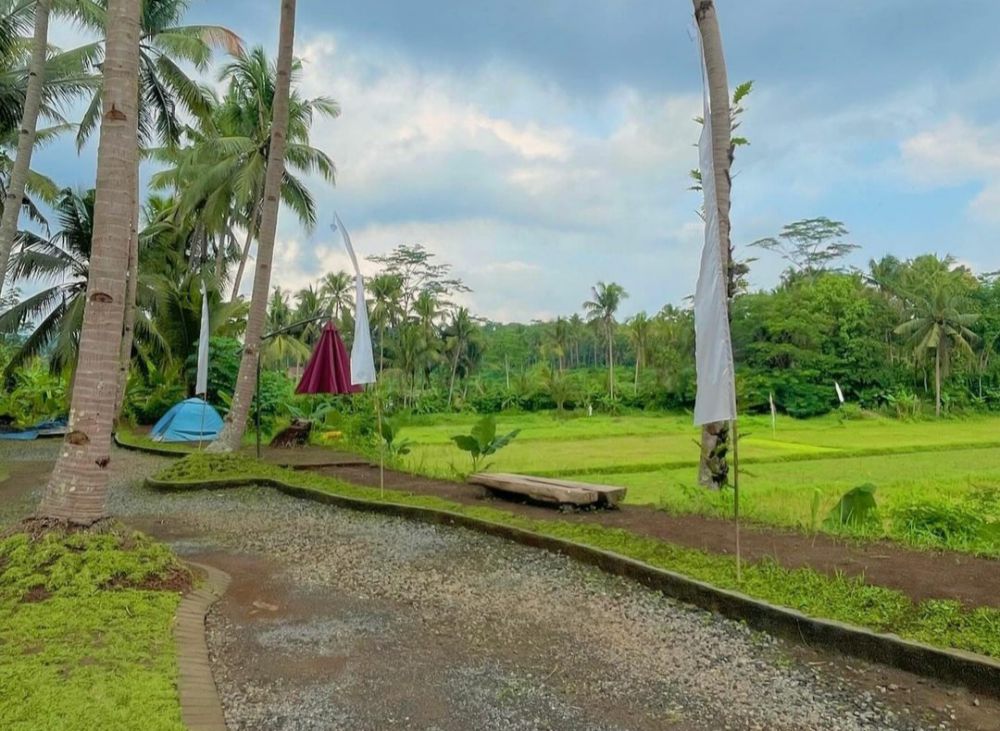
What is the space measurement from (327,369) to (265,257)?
2261mm

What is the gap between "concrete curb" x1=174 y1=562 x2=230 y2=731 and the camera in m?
2.72

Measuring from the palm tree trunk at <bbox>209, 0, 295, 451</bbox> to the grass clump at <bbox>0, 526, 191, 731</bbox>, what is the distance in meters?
6.92

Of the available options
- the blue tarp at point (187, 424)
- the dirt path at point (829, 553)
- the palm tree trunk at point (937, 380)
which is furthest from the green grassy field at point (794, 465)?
the palm tree trunk at point (937, 380)

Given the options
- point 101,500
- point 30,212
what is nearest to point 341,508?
point 101,500

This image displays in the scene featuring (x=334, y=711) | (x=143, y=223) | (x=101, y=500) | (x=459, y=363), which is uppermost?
(x=143, y=223)

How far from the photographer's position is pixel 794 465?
16.2 metres

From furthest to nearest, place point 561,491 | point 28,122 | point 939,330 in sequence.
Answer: point 939,330
point 28,122
point 561,491

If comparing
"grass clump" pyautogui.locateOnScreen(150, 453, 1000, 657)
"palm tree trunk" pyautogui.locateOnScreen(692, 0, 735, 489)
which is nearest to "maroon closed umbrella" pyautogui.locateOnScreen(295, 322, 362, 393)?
"grass clump" pyautogui.locateOnScreen(150, 453, 1000, 657)

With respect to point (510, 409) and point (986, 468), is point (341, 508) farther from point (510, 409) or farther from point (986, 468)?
point (510, 409)

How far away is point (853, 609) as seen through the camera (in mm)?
3920

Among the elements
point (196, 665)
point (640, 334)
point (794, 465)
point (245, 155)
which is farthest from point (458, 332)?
point (196, 665)

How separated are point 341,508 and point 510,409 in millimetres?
30501

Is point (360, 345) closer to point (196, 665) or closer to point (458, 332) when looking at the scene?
point (196, 665)

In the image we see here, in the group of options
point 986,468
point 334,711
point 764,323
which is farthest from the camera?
point 764,323
